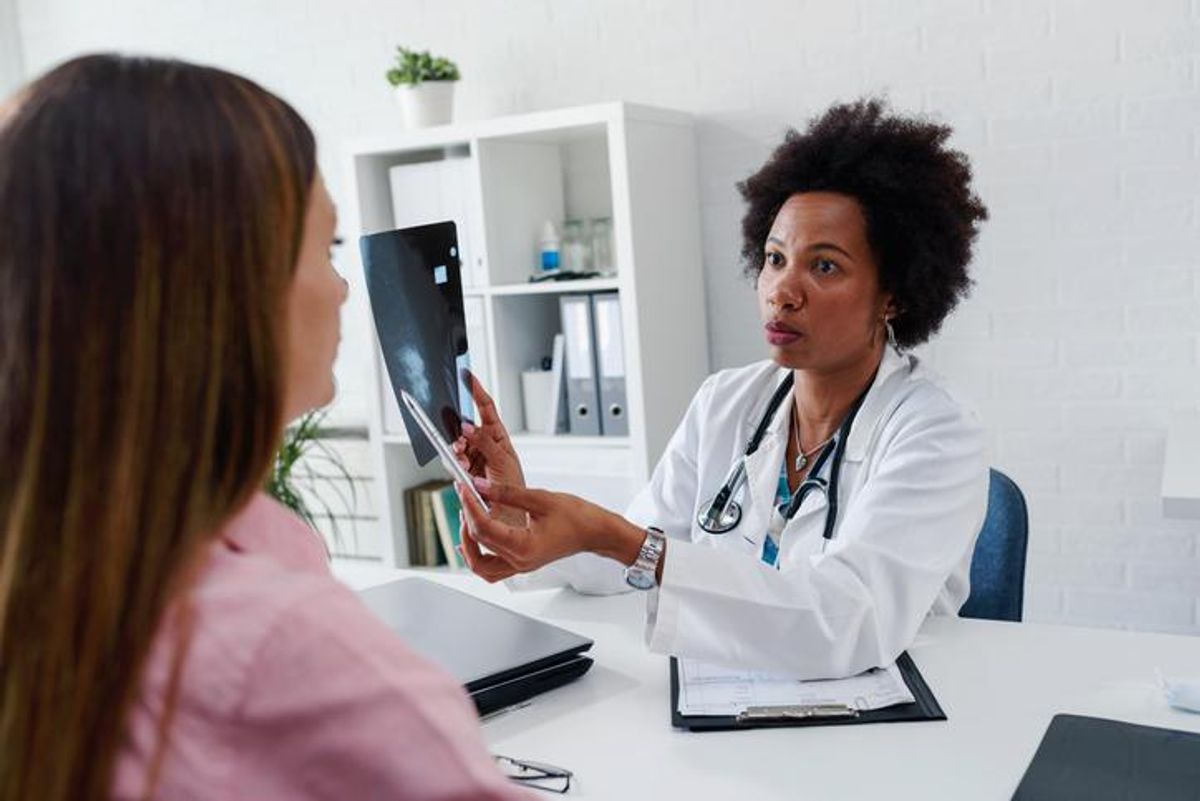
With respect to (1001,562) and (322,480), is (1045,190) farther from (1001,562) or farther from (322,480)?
(322,480)

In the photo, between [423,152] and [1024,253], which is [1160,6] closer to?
[1024,253]

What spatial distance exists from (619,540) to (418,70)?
2095mm

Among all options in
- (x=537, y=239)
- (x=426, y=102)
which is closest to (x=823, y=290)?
(x=537, y=239)

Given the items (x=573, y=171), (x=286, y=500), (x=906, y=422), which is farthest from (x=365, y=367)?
(x=906, y=422)

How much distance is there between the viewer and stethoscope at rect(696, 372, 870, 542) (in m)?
1.65

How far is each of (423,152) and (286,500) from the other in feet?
3.42

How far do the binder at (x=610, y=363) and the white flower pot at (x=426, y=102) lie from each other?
689 millimetres

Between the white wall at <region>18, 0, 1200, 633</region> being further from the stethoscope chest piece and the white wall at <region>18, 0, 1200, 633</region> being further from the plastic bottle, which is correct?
the stethoscope chest piece

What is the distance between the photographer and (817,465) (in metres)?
1.69

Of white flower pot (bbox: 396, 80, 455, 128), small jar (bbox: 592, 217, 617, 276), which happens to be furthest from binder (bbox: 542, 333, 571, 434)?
white flower pot (bbox: 396, 80, 455, 128)

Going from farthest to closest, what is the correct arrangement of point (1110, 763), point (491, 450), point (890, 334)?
point (890, 334), point (491, 450), point (1110, 763)

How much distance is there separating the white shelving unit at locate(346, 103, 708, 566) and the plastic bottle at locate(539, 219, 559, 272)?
4 cm

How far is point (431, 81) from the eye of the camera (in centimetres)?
309

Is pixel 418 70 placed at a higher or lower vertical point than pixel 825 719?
higher
